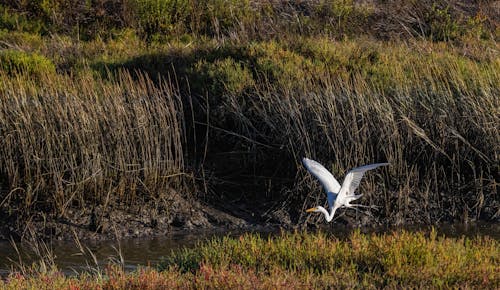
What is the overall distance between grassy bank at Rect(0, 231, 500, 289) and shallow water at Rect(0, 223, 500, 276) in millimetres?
1563

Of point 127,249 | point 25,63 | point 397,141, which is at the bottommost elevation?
point 127,249

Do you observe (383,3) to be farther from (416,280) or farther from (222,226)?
(416,280)

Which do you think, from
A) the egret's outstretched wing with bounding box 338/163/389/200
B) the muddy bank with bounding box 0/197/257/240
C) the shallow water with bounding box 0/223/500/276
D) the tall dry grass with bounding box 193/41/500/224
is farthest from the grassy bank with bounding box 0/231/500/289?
the tall dry grass with bounding box 193/41/500/224

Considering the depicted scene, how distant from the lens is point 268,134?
12.9 metres

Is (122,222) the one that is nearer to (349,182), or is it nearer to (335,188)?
(335,188)

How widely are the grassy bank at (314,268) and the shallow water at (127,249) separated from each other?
1.56 metres

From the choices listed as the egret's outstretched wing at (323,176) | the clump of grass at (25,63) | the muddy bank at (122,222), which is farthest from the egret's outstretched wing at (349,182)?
the clump of grass at (25,63)

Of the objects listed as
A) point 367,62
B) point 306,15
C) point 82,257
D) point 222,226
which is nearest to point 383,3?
point 306,15

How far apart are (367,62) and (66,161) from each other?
17.4 ft

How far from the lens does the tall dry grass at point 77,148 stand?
37.1 feet

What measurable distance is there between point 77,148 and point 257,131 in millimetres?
2555

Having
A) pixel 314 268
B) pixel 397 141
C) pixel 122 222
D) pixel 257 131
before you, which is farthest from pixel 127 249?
pixel 397 141

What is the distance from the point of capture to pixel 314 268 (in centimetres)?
800

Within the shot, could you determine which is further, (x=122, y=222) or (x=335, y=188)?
(x=122, y=222)
